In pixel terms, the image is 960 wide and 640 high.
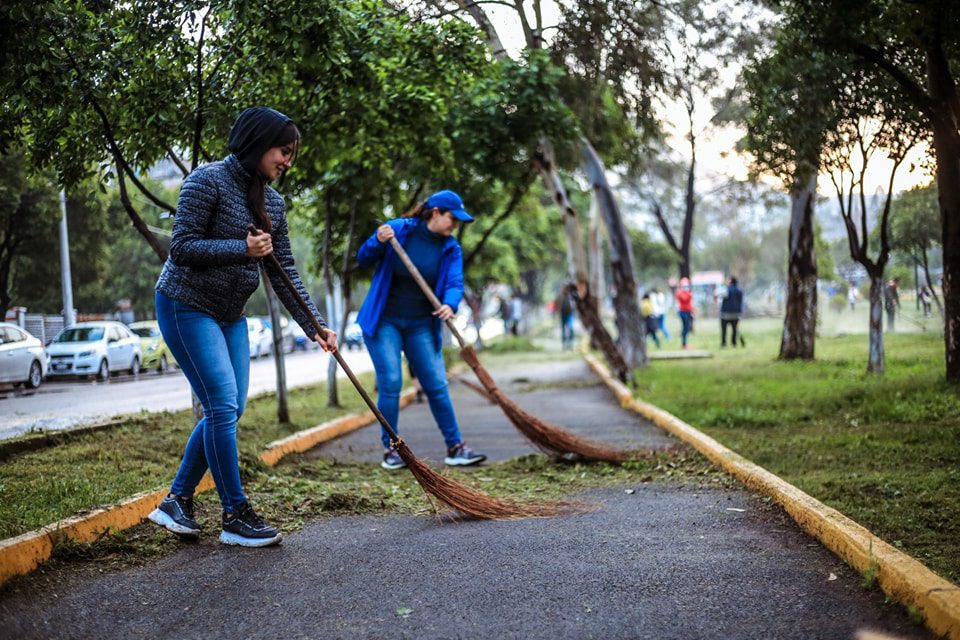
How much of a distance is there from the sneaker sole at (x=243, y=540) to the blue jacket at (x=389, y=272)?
2532mm

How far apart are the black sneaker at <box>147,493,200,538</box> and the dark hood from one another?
4.88 feet

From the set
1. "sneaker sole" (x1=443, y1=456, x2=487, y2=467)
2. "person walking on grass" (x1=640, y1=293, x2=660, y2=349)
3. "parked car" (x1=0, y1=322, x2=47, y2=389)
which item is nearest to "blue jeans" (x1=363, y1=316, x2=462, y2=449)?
"sneaker sole" (x1=443, y1=456, x2=487, y2=467)

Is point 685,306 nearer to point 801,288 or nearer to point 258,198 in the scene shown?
point 801,288

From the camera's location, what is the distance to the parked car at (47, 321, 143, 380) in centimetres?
1981

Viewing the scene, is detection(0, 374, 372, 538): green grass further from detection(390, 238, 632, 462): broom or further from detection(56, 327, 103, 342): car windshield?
detection(56, 327, 103, 342): car windshield

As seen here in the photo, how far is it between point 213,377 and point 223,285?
38cm

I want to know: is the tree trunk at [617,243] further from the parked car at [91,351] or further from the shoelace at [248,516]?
the shoelace at [248,516]

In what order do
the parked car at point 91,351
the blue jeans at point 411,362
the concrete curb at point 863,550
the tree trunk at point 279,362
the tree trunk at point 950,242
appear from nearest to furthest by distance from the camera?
the concrete curb at point 863,550, the blue jeans at point 411,362, the tree trunk at point 279,362, the tree trunk at point 950,242, the parked car at point 91,351

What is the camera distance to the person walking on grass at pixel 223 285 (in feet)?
14.0

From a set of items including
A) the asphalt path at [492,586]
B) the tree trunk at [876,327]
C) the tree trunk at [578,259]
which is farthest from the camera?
the tree trunk at [578,259]

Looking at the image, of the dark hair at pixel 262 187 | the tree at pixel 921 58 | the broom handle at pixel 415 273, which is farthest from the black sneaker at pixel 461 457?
the tree at pixel 921 58

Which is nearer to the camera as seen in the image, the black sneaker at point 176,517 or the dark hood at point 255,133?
the dark hood at point 255,133

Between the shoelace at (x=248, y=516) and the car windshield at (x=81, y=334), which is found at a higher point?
the car windshield at (x=81, y=334)

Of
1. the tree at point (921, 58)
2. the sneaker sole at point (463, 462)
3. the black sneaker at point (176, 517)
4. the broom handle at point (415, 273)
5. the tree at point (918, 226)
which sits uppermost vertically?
the tree at point (921, 58)
